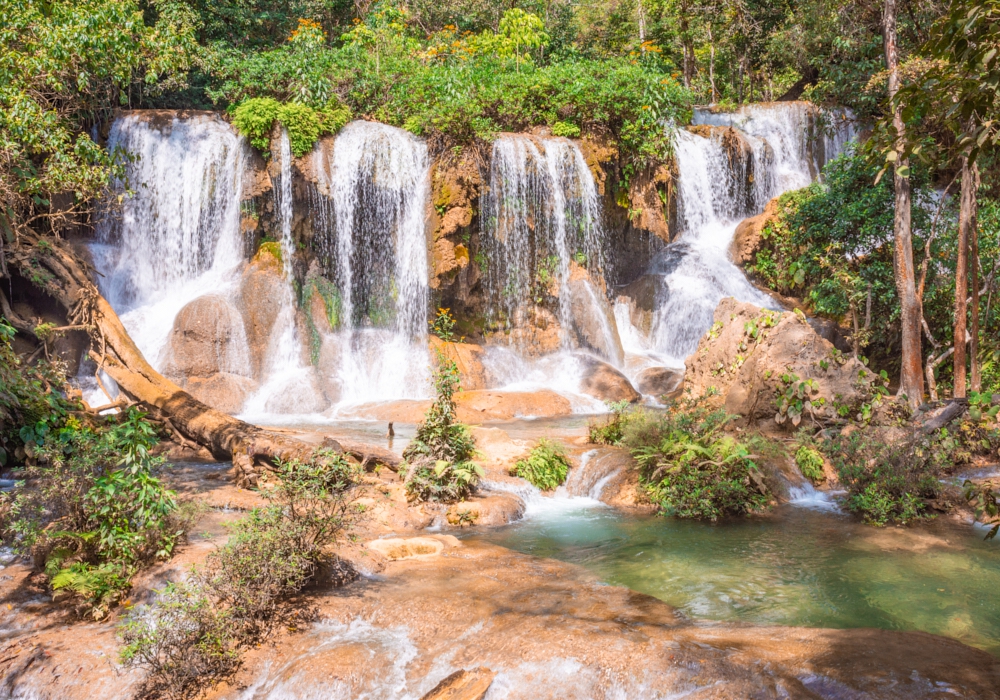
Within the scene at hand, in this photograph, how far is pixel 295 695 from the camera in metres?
4.16

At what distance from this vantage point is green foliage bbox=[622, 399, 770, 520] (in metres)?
8.07

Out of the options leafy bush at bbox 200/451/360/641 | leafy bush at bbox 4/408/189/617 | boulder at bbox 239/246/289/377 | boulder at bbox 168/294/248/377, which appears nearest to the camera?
leafy bush at bbox 200/451/360/641

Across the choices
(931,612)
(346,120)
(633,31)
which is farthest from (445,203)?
(633,31)

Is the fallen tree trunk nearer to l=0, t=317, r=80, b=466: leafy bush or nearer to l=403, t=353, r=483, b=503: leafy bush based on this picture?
l=403, t=353, r=483, b=503: leafy bush

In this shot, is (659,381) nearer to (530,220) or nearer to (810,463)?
(530,220)

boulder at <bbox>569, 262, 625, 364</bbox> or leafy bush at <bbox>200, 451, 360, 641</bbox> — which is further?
boulder at <bbox>569, 262, 625, 364</bbox>

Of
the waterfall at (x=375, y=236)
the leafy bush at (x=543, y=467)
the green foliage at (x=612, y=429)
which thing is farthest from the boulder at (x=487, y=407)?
the leafy bush at (x=543, y=467)

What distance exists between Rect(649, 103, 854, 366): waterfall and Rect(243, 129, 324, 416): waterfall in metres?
8.68

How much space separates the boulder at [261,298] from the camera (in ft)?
50.3

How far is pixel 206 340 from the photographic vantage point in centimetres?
1458

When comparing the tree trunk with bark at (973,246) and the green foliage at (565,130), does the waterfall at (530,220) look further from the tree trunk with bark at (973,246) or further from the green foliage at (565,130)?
the tree trunk with bark at (973,246)

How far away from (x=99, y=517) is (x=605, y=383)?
443 inches

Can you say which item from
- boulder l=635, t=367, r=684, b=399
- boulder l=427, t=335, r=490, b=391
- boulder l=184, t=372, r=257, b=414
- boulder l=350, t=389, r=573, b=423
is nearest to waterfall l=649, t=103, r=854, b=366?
boulder l=635, t=367, r=684, b=399

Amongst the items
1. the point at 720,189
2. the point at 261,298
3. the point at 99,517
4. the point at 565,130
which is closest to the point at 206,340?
the point at 261,298
